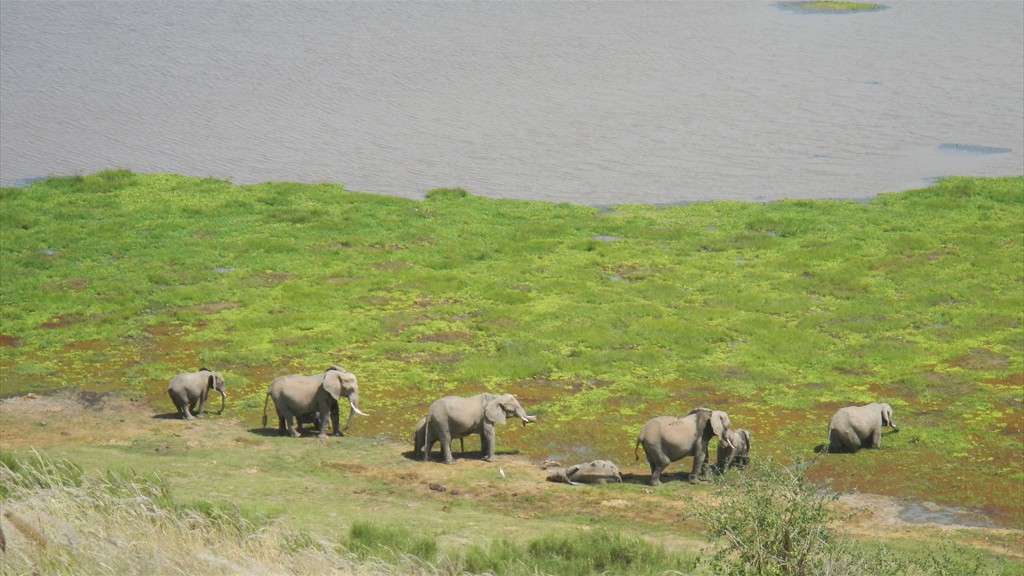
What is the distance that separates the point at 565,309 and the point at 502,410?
9205mm

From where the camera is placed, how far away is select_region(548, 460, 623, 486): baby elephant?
63.0ft

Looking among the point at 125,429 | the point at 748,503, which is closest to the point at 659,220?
the point at 125,429

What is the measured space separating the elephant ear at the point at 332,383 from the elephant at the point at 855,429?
808 centimetres

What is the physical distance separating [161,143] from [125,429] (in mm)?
30204

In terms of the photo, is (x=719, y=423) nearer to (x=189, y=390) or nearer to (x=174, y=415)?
(x=189, y=390)

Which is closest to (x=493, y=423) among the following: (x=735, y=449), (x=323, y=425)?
(x=323, y=425)

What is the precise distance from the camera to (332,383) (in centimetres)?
2123

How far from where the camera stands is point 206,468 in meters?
19.1

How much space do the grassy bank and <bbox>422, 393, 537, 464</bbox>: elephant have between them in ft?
3.03

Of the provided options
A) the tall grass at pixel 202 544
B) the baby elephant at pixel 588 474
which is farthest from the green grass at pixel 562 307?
the tall grass at pixel 202 544

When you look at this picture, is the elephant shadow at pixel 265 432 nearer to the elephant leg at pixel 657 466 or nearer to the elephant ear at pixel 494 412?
the elephant ear at pixel 494 412

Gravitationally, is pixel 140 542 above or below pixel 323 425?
above

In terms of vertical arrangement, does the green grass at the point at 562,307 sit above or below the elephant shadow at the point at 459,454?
above

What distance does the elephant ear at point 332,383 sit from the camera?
21141mm
